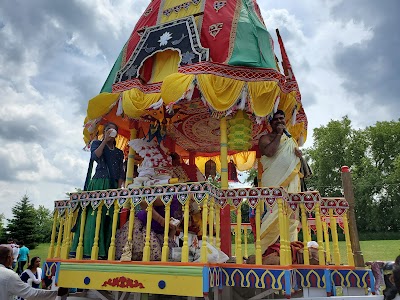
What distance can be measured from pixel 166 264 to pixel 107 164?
89.8 inches

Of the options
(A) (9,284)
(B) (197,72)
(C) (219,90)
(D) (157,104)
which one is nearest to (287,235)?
(C) (219,90)

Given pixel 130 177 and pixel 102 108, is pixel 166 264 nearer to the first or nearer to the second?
pixel 130 177

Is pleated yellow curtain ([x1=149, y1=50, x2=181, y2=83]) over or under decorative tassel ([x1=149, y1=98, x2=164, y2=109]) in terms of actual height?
over

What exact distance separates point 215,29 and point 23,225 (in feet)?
110

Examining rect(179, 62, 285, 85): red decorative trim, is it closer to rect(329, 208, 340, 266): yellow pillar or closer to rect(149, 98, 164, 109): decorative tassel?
rect(149, 98, 164, 109): decorative tassel

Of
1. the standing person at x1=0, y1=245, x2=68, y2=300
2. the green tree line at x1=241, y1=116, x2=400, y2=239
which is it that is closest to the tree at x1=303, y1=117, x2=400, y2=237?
the green tree line at x1=241, y1=116, x2=400, y2=239

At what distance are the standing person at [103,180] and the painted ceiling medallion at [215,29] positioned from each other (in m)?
2.52

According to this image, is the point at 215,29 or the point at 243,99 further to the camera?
the point at 215,29

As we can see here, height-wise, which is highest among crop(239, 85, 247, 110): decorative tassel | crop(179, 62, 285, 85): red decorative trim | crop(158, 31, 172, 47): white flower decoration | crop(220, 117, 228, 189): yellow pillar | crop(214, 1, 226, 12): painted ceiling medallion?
crop(214, 1, 226, 12): painted ceiling medallion

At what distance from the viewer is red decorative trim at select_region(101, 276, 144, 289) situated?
14.2 ft

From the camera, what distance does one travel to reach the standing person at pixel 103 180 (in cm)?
523

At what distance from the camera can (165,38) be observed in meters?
6.55

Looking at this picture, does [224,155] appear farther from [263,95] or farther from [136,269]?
[136,269]

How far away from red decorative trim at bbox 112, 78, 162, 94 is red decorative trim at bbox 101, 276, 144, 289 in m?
3.28
